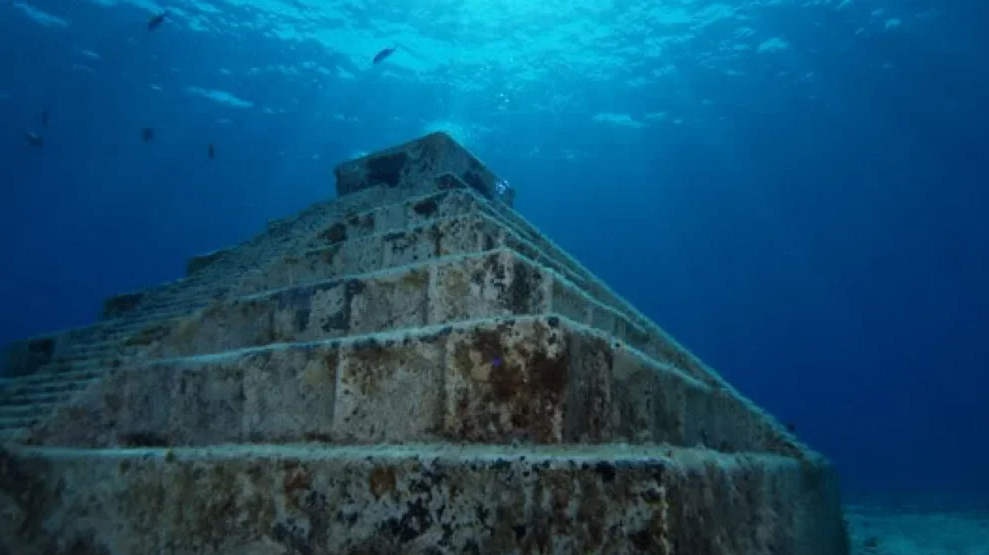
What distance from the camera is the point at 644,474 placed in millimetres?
1530

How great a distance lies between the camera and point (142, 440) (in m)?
3.36

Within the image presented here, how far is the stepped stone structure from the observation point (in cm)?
165

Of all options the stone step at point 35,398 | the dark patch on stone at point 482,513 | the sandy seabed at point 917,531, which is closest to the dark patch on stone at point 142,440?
the stone step at point 35,398

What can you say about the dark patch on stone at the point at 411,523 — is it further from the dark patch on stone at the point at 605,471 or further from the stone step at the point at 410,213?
the stone step at the point at 410,213

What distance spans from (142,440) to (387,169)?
658 cm

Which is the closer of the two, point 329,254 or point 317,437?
point 317,437

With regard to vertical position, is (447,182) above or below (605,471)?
above

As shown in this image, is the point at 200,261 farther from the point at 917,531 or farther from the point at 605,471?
the point at 917,531

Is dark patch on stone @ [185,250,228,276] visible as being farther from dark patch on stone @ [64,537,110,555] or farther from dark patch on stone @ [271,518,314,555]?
dark patch on stone @ [271,518,314,555]

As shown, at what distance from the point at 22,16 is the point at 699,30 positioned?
40.7 m

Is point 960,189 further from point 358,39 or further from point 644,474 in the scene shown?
point 644,474

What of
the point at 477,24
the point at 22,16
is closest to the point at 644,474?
the point at 477,24

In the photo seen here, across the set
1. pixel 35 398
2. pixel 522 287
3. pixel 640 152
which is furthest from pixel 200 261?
pixel 640 152

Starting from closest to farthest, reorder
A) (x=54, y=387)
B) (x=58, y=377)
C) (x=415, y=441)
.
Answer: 1. (x=415, y=441)
2. (x=54, y=387)
3. (x=58, y=377)
